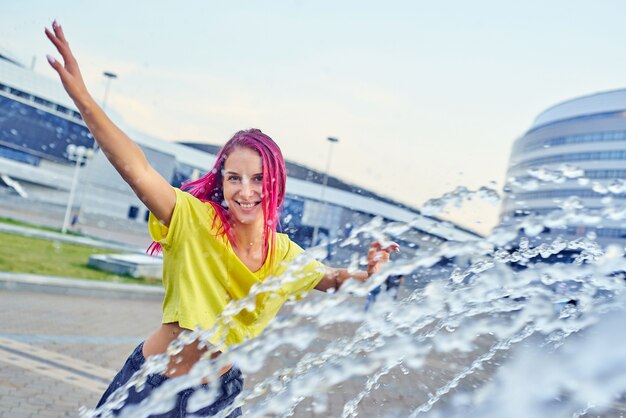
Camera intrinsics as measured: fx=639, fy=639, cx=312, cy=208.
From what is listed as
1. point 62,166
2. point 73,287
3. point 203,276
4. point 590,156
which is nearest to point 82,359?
point 73,287

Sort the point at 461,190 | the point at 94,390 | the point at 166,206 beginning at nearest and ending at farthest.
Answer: the point at 166,206 → the point at 461,190 → the point at 94,390

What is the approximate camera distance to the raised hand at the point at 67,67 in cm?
159

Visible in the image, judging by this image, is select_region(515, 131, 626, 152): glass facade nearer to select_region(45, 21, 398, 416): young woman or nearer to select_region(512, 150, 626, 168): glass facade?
select_region(512, 150, 626, 168): glass facade

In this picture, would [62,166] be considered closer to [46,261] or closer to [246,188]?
[46,261]

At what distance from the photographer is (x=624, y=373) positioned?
291 centimetres

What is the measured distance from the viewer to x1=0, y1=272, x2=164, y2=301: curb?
8.70 m

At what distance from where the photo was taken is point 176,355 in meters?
1.79

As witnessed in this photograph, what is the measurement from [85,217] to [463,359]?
37341mm

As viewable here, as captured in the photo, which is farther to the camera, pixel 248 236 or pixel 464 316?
pixel 464 316

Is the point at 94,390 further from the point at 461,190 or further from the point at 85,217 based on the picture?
the point at 85,217

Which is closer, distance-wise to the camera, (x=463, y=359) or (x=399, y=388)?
(x=399, y=388)

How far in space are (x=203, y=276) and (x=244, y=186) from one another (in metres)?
0.28

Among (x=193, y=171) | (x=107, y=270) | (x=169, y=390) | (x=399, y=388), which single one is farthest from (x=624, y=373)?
(x=193, y=171)

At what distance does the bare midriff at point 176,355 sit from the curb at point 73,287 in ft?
25.5
